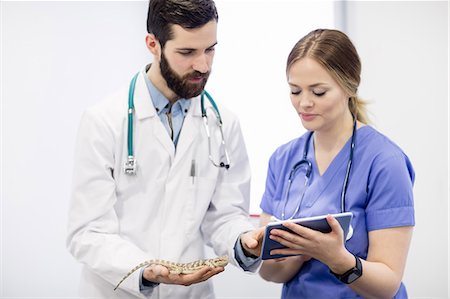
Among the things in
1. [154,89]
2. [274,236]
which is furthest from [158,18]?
[274,236]

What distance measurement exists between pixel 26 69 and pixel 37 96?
114 mm

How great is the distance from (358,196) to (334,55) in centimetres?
37

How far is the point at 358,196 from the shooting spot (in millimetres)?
1585

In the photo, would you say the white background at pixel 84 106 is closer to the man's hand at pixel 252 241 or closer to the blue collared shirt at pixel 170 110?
the blue collared shirt at pixel 170 110

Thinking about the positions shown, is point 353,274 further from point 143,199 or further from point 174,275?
point 143,199

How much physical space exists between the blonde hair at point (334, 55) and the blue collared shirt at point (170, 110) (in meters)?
0.33

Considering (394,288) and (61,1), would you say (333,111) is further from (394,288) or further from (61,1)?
(61,1)

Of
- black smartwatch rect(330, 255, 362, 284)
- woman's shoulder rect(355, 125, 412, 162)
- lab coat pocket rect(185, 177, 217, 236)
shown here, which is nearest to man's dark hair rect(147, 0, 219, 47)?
lab coat pocket rect(185, 177, 217, 236)

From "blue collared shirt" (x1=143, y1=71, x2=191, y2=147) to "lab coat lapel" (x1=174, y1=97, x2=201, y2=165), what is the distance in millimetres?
15

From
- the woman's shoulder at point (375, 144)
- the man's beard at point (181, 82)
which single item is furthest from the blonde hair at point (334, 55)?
the man's beard at point (181, 82)

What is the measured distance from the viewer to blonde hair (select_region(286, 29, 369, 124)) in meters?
1.62

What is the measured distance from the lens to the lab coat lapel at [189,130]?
1.75 metres

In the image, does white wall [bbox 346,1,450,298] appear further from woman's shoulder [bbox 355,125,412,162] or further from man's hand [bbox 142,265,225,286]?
man's hand [bbox 142,265,225,286]

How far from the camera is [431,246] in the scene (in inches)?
97.9
